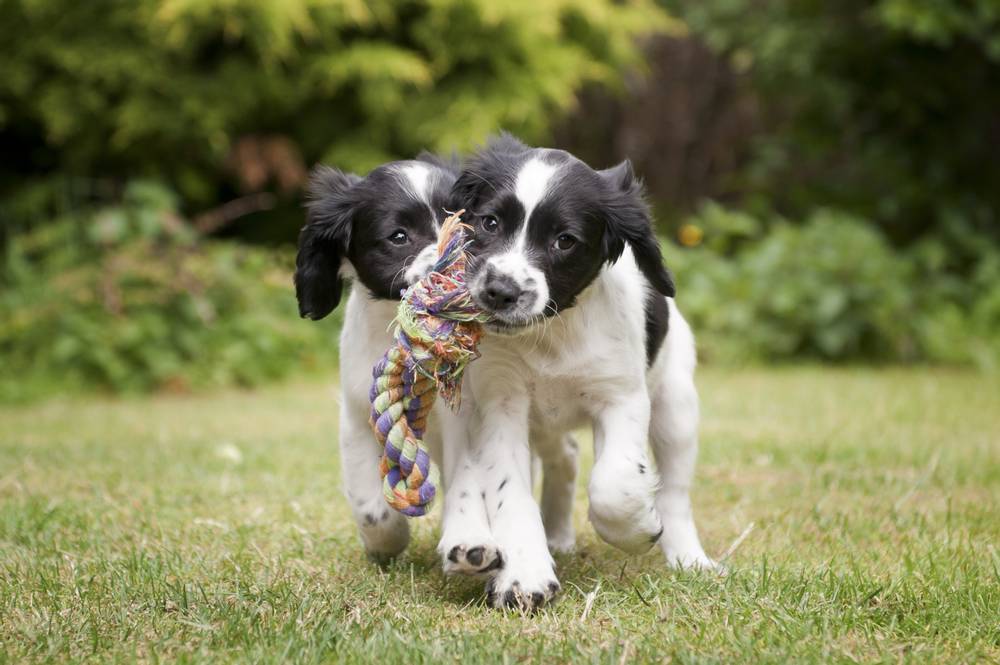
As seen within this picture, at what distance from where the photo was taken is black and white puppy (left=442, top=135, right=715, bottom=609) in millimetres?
2871

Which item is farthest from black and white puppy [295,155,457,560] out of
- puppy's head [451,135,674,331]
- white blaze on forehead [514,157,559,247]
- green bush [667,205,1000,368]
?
green bush [667,205,1000,368]

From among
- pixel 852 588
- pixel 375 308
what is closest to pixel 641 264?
pixel 375 308

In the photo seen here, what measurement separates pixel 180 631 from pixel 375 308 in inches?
42.7

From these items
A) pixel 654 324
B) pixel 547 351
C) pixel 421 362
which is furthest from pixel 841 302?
pixel 421 362

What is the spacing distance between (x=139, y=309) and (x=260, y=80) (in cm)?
198

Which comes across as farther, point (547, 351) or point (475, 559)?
point (547, 351)

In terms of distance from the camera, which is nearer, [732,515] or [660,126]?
[732,515]

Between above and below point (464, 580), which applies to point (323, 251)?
above

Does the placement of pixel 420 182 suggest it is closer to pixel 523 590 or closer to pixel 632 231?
pixel 632 231

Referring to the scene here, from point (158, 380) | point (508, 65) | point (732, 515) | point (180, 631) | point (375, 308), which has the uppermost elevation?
point (508, 65)

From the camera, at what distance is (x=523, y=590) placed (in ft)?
9.11

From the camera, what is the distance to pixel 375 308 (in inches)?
127

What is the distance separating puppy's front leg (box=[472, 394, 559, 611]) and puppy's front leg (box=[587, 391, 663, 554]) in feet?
0.57

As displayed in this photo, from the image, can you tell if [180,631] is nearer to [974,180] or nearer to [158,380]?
[158,380]
